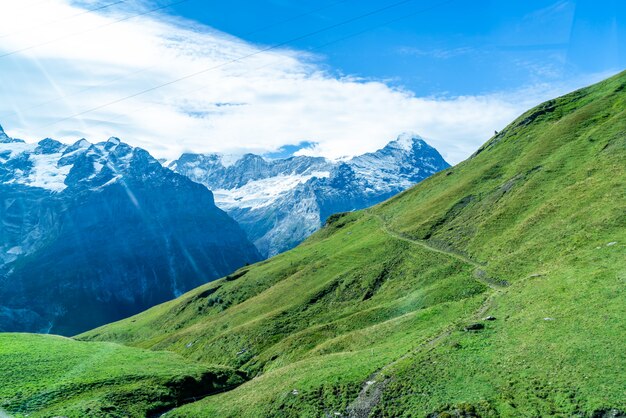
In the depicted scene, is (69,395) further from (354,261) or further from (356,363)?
(354,261)

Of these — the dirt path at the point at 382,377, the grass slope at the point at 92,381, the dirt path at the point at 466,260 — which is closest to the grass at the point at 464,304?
the dirt path at the point at 382,377

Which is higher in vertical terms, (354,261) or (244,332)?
(354,261)

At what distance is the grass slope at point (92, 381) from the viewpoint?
47.1 metres

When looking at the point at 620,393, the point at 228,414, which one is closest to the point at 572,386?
the point at 620,393

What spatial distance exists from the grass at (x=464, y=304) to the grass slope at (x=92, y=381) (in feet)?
14.9

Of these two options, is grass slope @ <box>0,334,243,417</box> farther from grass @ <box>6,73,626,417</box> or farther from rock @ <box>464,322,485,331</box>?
rock @ <box>464,322,485,331</box>

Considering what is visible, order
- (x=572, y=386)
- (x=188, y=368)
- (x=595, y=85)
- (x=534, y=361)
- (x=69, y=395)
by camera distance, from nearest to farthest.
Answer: (x=572, y=386), (x=534, y=361), (x=69, y=395), (x=188, y=368), (x=595, y=85)

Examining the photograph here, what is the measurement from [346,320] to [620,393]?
4433 centimetres

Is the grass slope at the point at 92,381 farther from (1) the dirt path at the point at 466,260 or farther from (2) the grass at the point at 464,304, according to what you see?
(1) the dirt path at the point at 466,260

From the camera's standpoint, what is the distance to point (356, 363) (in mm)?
47719

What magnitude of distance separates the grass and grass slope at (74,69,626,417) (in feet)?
0.72

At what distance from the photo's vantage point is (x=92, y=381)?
53719 millimetres

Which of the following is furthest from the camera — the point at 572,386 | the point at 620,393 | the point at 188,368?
the point at 188,368

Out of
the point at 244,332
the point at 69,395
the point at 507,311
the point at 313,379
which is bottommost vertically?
the point at 244,332
